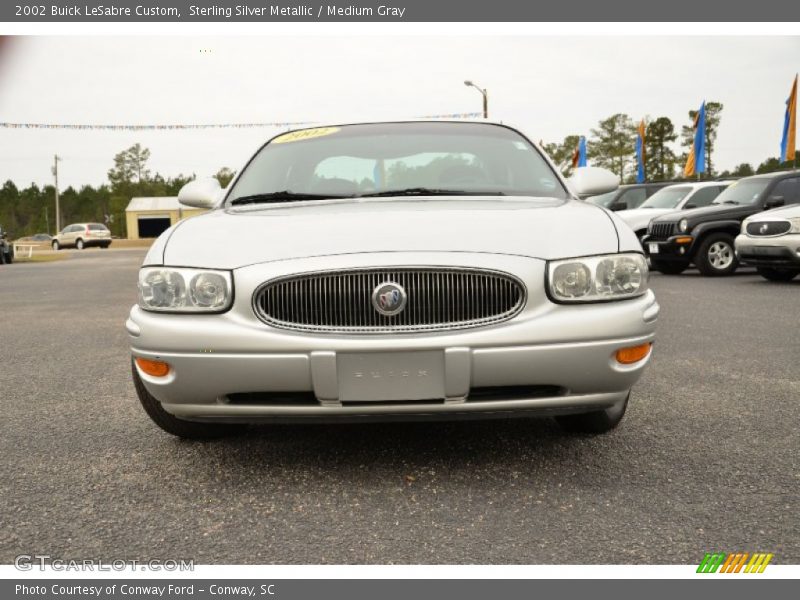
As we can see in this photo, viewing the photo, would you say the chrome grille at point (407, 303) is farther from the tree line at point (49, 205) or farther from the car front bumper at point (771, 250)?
the tree line at point (49, 205)

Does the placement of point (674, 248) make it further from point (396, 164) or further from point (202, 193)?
point (202, 193)

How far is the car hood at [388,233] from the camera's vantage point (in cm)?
287

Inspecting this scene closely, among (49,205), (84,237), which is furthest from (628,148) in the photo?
(49,205)

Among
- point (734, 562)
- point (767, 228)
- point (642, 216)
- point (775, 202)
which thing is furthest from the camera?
point (642, 216)

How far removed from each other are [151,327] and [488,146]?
2088 millimetres

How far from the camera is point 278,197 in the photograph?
381cm

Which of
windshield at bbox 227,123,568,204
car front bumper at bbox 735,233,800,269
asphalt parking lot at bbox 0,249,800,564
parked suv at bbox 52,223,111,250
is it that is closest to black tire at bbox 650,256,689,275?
car front bumper at bbox 735,233,800,269

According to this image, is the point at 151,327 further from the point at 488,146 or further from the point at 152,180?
the point at 152,180

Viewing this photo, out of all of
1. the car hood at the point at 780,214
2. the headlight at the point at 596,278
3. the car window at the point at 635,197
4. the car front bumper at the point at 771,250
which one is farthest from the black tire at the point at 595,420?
the car window at the point at 635,197

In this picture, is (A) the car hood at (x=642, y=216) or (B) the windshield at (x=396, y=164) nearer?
(B) the windshield at (x=396, y=164)

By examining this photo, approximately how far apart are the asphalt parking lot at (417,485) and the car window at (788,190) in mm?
8560

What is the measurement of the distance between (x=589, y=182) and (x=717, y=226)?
31.3ft

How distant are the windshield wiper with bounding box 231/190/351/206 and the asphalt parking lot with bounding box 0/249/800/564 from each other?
1.07 meters
